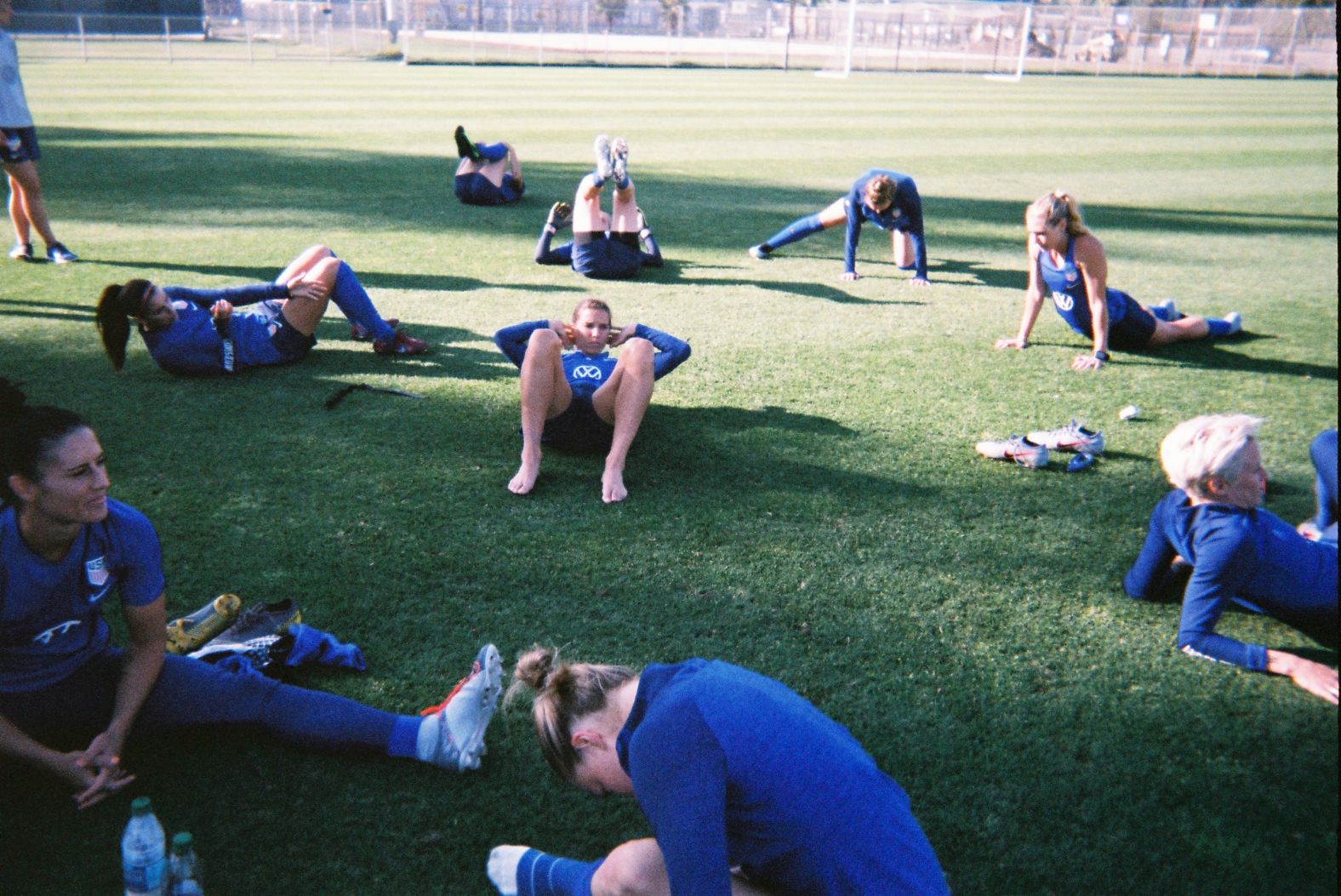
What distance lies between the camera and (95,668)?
104 inches

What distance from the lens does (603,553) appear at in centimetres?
375

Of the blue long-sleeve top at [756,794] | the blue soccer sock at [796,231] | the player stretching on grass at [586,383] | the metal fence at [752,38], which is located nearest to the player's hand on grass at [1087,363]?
the player stretching on grass at [586,383]

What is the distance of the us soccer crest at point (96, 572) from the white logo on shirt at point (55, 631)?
0.14 m

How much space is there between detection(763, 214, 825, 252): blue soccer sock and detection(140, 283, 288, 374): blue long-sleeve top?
4.79 meters

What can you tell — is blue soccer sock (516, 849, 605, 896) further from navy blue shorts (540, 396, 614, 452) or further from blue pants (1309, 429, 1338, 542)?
blue pants (1309, 429, 1338, 542)

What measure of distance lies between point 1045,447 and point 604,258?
14.3 ft

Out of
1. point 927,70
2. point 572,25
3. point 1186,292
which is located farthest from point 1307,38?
point 1186,292

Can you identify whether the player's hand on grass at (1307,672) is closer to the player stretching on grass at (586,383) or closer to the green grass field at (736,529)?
the green grass field at (736,529)

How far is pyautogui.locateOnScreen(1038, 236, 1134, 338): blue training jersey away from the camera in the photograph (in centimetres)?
600

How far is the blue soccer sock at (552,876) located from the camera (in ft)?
7.23

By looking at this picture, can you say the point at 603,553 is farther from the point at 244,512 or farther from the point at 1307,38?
the point at 1307,38

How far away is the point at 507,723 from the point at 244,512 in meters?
1.83

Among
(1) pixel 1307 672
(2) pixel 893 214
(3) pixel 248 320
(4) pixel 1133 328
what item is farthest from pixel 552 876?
(2) pixel 893 214

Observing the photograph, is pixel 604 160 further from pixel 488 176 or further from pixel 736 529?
pixel 736 529
